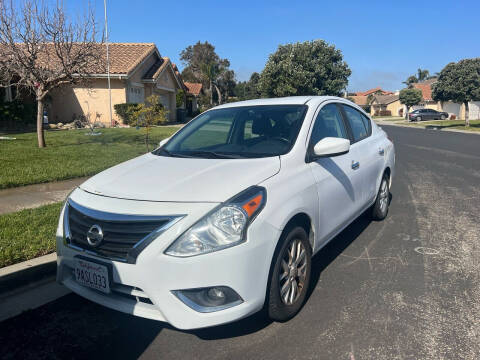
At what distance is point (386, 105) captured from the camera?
8038cm

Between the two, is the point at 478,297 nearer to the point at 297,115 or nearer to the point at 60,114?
the point at 297,115

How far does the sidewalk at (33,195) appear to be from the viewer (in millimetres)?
6066

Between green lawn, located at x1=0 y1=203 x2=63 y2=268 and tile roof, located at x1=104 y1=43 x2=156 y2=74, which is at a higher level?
tile roof, located at x1=104 y1=43 x2=156 y2=74

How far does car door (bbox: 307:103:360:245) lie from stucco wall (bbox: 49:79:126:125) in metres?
21.7

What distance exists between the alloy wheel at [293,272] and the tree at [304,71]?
1365 inches

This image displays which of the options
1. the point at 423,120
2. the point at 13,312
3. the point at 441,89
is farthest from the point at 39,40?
the point at 423,120

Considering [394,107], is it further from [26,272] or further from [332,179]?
[26,272]

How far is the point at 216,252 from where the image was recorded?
2.55 m

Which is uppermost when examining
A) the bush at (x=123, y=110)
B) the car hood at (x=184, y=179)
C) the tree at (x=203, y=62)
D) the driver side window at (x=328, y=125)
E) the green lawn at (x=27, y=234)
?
the tree at (x=203, y=62)

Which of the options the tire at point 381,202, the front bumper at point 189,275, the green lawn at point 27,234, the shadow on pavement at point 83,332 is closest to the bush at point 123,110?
the green lawn at point 27,234

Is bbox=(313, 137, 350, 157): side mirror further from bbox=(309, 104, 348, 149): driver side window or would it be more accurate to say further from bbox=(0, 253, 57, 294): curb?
bbox=(0, 253, 57, 294): curb

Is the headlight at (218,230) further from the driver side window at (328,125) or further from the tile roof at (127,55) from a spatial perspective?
the tile roof at (127,55)

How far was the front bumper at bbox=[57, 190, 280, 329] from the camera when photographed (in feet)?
8.35

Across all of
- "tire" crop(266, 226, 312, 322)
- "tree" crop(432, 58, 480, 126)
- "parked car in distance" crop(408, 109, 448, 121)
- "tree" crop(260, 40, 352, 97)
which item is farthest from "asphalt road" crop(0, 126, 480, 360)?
"parked car in distance" crop(408, 109, 448, 121)
